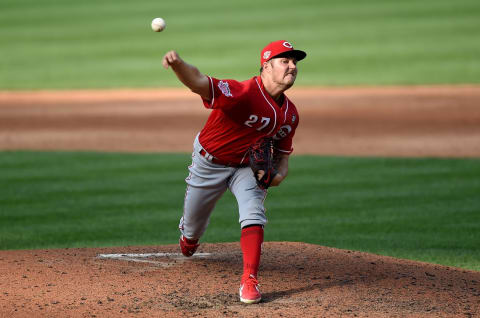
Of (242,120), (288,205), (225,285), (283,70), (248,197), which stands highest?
(283,70)

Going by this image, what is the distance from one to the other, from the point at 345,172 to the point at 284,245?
4.55 meters

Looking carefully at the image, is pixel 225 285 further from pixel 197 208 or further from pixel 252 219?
pixel 197 208

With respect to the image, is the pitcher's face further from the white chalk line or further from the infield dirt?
the white chalk line

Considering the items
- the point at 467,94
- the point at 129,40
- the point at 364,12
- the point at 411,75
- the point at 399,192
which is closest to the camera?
the point at 399,192

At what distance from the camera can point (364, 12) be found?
3522 centimetres

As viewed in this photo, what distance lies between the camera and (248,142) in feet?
18.3

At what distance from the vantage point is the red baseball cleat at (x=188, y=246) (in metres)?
6.26

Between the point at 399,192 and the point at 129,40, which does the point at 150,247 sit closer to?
the point at 399,192

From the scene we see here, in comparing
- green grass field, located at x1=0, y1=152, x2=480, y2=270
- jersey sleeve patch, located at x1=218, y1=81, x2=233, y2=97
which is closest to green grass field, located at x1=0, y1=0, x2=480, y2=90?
green grass field, located at x1=0, y1=152, x2=480, y2=270

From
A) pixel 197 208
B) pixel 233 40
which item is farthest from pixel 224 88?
pixel 233 40

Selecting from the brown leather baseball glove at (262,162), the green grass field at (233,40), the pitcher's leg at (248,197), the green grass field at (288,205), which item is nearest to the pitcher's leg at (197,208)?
the pitcher's leg at (248,197)

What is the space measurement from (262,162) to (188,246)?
1251mm

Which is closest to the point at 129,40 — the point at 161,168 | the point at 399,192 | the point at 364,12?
the point at 364,12

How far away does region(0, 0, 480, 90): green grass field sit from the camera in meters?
25.1
